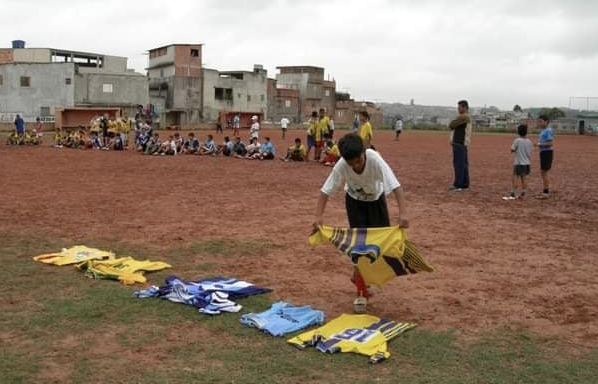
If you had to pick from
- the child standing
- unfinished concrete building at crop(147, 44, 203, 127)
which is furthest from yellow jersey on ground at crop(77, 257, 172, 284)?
unfinished concrete building at crop(147, 44, 203, 127)

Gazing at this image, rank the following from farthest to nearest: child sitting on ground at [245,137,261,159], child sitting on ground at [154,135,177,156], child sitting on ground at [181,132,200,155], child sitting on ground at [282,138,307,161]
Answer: child sitting on ground at [181,132,200,155] → child sitting on ground at [154,135,177,156] → child sitting on ground at [245,137,261,159] → child sitting on ground at [282,138,307,161]

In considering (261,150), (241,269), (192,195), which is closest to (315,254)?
(241,269)

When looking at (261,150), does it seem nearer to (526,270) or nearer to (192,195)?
(192,195)

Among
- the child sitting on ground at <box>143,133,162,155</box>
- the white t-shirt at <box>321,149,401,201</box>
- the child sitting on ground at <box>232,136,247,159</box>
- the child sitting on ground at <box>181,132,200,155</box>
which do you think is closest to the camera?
the white t-shirt at <box>321,149,401,201</box>

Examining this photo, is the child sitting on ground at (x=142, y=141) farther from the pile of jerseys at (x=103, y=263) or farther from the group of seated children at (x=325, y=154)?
the pile of jerseys at (x=103, y=263)

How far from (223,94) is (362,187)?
67364 millimetres

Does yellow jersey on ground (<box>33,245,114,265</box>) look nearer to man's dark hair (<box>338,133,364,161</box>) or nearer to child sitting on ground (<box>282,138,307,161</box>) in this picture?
man's dark hair (<box>338,133,364,161</box>)

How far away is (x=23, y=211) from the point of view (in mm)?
11344

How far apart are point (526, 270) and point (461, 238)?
74.1 inches

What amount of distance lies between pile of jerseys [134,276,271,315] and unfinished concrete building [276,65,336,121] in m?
79.5

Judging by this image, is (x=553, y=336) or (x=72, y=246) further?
(x=72, y=246)

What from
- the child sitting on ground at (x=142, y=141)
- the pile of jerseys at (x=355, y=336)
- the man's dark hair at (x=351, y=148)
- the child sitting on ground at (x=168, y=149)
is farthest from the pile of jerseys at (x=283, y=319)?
the child sitting on ground at (x=142, y=141)

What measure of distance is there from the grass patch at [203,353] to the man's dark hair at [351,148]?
5.25 ft

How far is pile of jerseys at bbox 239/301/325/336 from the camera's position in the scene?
5.34 m
